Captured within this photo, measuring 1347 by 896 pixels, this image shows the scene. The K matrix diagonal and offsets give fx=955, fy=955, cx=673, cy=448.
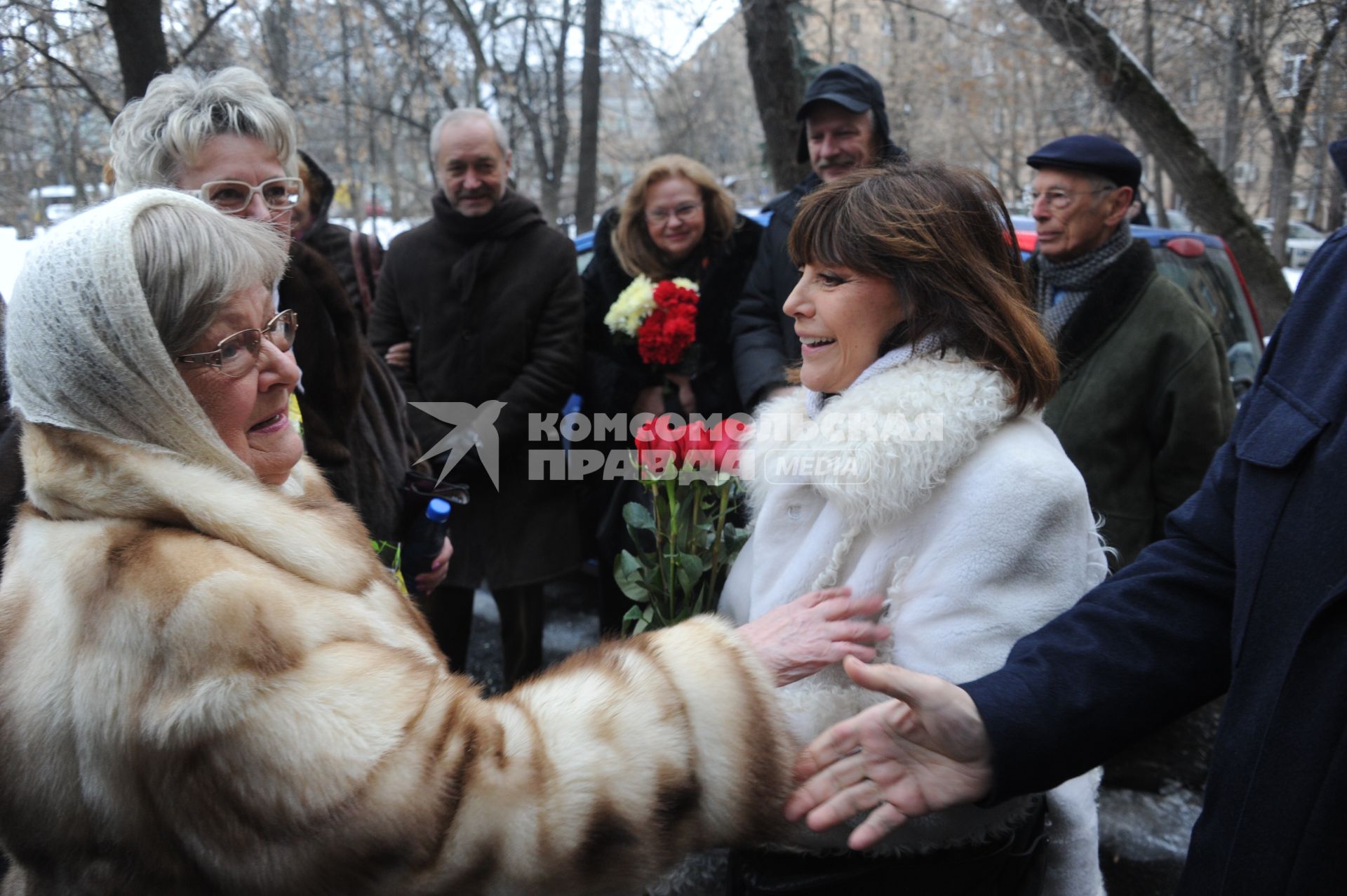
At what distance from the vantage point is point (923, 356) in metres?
1.79

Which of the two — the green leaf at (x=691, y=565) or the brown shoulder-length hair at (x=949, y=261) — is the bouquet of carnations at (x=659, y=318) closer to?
the green leaf at (x=691, y=565)

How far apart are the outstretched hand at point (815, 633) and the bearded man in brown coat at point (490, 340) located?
2.23 meters

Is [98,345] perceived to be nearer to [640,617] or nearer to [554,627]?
[640,617]

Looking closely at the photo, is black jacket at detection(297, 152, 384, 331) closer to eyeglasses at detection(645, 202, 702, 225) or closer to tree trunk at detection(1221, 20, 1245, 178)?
eyeglasses at detection(645, 202, 702, 225)

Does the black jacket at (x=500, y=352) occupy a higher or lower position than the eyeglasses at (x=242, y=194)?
lower

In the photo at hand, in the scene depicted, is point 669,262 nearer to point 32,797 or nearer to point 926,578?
point 926,578

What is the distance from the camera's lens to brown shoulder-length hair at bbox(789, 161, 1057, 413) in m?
1.77

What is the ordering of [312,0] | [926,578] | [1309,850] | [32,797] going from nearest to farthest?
[1309,850], [32,797], [926,578], [312,0]

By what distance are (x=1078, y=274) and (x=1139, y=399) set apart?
1.75ft

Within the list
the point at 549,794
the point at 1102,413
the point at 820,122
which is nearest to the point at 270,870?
the point at 549,794

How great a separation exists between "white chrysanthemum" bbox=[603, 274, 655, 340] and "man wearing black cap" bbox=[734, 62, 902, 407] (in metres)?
0.36

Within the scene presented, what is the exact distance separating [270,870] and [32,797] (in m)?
0.37

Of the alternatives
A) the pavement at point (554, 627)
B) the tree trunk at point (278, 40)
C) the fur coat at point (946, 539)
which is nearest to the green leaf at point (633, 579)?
the fur coat at point (946, 539)

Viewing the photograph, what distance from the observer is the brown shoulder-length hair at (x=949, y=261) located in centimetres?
177
